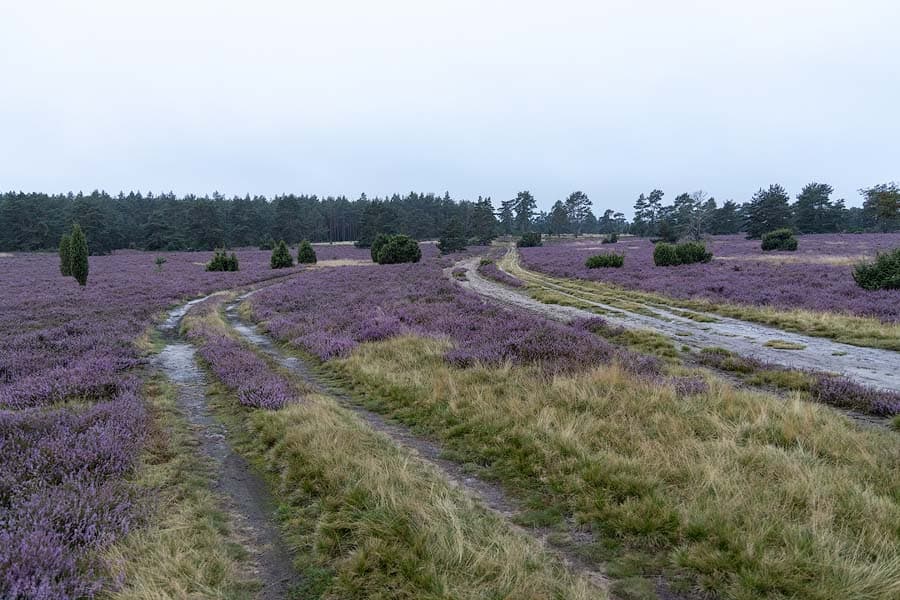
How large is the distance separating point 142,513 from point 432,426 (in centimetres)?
451

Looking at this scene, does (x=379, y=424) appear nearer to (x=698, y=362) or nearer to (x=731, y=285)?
(x=698, y=362)

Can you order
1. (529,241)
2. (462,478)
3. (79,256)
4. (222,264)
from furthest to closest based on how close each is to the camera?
(529,241) → (222,264) → (79,256) → (462,478)

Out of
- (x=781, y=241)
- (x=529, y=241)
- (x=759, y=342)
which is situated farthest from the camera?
(x=529, y=241)

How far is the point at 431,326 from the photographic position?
54.7ft

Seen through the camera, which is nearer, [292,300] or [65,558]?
[65,558]

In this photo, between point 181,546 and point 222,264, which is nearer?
point 181,546

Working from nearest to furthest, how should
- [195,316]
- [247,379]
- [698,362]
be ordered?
[247,379], [698,362], [195,316]

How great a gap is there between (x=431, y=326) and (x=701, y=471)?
469 inches

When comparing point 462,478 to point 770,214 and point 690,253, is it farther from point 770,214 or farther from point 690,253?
point 770,214

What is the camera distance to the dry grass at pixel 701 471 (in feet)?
12.9

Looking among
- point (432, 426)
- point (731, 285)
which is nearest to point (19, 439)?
point (432, 426)

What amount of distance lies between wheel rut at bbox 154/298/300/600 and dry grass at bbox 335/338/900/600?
9.63 feet

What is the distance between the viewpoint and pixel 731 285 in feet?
83.5

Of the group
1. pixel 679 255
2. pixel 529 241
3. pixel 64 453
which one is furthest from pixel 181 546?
pixel 529 241
